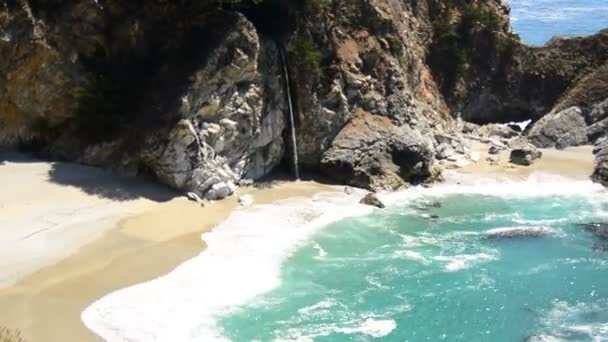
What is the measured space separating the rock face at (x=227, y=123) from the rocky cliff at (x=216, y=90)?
49 mm

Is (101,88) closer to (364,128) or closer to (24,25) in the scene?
(24,25)

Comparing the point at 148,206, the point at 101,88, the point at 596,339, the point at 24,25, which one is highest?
the point at 24,25

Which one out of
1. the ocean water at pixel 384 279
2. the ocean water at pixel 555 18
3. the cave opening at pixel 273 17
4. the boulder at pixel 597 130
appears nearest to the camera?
the ocean water at pixel 384 279

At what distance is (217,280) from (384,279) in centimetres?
529

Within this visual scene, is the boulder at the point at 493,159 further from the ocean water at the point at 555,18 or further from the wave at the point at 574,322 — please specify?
the ocean water at the point at 555,18

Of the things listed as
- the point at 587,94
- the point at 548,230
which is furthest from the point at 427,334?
the point at 587,94

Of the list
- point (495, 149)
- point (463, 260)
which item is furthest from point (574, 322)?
point (495, 149)

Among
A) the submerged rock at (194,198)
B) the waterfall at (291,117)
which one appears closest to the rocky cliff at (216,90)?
the waterfall at (291,117)

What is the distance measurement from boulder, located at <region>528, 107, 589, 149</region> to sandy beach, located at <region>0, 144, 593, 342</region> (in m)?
15.6

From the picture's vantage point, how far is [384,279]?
77.3 ft

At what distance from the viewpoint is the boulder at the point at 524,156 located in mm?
38281

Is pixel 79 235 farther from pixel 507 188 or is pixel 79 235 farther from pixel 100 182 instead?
pixel 507 188

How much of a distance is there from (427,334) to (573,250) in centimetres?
959

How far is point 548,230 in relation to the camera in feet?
94.8
